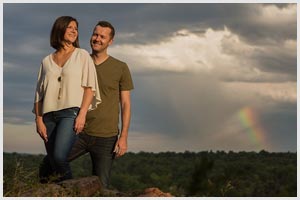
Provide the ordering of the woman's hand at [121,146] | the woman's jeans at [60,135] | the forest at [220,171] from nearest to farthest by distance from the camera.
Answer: the woman's jeans at [60,135], the woman's hand at [121,146], the forest at [220,171]

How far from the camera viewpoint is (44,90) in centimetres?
693

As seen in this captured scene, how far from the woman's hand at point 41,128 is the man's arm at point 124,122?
3.49 ft

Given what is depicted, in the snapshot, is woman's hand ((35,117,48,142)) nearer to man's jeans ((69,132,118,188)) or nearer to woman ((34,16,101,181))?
woman ((34,16,101,181))

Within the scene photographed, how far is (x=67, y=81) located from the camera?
22.4 ft

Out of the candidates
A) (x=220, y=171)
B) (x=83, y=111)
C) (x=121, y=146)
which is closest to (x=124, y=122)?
(x=121, y=146)

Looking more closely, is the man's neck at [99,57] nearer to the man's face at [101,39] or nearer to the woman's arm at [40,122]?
the man's face at [101,39]

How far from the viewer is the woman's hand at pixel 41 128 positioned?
272 inches

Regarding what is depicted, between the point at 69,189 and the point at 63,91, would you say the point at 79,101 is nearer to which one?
the point at 63,91

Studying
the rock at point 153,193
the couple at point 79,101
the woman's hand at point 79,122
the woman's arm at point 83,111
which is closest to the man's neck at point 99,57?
the couple at point 79,101

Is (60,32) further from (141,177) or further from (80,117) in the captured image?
(141,177)

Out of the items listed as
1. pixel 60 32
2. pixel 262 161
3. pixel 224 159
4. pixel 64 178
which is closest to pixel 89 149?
pixel 64 178

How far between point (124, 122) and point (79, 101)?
0.96 m

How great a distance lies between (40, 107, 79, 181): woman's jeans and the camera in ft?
21.9

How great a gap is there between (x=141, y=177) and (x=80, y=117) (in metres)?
56.6
